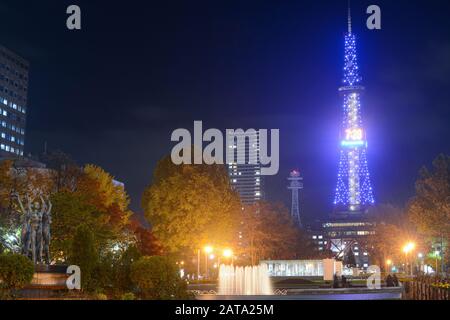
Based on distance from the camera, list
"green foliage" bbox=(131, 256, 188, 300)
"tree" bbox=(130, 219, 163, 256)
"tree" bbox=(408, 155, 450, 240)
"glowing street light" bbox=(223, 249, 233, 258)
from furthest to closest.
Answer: "glowing street light" bbox=(223, 249, 233, 258), "tree" bbox=(130, 219, 163, 256), "tree" bbox=(408, 155, 450, 240), "green foliage" bbox=(131, 256, 188, 300)

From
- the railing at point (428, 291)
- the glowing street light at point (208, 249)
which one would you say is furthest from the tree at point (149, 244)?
the railing at point (428, 291)

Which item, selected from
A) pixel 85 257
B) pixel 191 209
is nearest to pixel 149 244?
pixel 191 209

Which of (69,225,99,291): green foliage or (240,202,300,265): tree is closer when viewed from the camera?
(69,225,99,291): green foliage

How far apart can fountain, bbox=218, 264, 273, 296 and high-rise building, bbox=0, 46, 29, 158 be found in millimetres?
120524

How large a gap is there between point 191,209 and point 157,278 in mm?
35542

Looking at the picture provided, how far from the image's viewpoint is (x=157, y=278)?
113 feet

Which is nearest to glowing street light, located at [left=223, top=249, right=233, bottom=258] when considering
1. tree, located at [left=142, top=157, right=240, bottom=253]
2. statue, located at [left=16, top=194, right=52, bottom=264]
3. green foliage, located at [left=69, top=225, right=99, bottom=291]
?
tree, located at [left=142, top=157, right=240, bottom=253]

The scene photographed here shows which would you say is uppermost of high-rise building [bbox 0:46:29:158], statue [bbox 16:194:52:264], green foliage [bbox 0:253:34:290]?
high-rise building [bbox 0:46:29:158]

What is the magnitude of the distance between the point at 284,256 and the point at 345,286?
47.7 meters

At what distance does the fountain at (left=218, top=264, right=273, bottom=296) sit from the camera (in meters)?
57.3

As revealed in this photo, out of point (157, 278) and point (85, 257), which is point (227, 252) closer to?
point (85, 257)

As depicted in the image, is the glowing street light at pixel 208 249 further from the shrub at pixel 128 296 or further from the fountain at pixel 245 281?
the shrub at pixel 128 296

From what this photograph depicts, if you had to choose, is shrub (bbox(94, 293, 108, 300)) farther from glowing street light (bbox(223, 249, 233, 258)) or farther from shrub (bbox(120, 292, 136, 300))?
glowing street light (bbox(223, 249, 233, 258))

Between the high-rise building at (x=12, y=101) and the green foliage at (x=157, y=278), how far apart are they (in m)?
144
